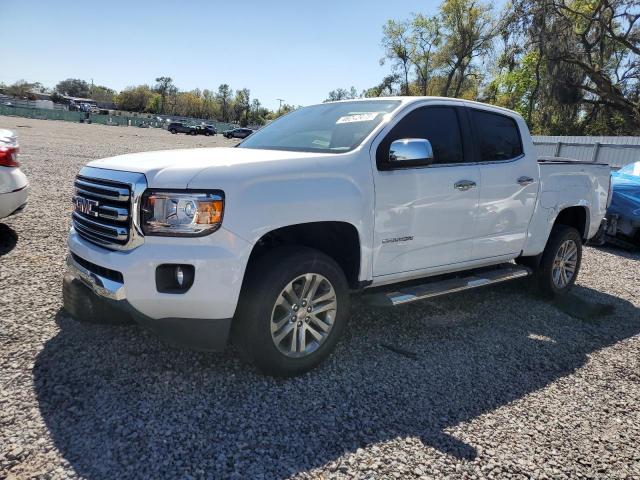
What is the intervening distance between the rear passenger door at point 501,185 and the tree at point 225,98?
140 meters

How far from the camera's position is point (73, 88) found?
172875 mm

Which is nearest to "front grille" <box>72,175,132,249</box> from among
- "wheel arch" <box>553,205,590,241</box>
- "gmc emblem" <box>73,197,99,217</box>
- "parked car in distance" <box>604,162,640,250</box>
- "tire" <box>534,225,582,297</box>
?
"gmc emblem" <box>73,197,99,217</box>

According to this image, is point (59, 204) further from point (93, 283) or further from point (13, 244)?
point (93, 283)

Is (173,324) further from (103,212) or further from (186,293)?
(103,212)

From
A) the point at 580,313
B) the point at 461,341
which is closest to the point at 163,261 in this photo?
the point at 461,341

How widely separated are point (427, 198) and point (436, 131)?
690mm

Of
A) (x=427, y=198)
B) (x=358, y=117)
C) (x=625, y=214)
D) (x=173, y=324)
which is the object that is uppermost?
(x=358, y=117)

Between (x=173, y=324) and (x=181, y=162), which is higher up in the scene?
(x=181, y=162)

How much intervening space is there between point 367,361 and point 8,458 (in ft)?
7.57

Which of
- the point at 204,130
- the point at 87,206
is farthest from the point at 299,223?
the point at 204,130

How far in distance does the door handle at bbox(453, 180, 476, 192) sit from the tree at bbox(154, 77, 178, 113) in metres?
148

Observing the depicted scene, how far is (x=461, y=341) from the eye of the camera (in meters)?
4.27

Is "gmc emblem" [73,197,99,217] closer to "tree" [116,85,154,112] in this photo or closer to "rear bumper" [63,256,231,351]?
"rear bumper" [63,256,231,351]

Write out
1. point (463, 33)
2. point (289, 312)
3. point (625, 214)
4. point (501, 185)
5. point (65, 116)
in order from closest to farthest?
point (289, 312) → point (501, 185) → point (625, 214) → point (463, 33) → point (65, 116)
